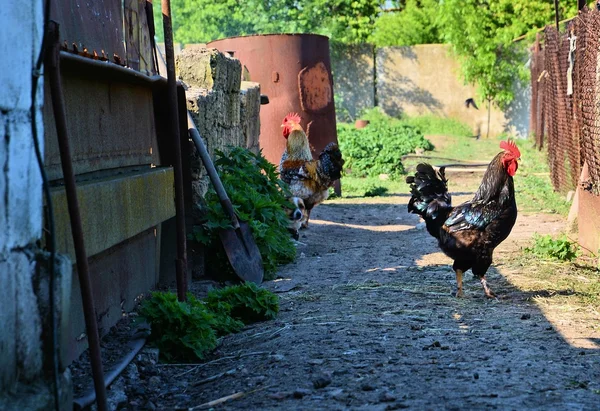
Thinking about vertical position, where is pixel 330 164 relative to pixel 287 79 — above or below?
below

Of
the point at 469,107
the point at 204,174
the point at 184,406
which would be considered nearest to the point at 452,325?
the point at 184,406

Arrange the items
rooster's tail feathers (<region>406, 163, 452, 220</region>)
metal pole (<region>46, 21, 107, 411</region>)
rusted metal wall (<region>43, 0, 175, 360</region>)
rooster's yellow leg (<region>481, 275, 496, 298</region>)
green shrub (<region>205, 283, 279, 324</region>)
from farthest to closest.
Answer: rooster's tail feathers (<region>406, 163, 452, 220</region>) < rooster's yellow leg (<region>481, 275, 496, 298</region>) < green shrub (<region>205, 283, 279, 324</region>) < rusted metal wall (<region>43, 0, 175, 360</region>) < metal pole (<region>46, 21, 107, 411</region>)

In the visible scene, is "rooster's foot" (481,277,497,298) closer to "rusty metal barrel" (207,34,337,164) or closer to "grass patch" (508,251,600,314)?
"grass patch" (508,251,600,314)

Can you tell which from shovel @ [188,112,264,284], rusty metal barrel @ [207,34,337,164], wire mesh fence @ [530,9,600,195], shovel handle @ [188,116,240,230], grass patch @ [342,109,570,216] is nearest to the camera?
shovel handle @ [188,116,240,230]

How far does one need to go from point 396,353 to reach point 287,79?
390 inches

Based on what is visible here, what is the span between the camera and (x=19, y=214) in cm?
282

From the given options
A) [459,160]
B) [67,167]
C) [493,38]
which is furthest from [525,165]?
[67,167]

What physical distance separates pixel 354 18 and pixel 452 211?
2320 centimetres

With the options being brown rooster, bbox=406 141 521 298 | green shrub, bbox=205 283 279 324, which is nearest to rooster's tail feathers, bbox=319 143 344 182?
brown rooster, bbox=406 141 521 298

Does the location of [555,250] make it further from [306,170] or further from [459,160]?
[459,160]

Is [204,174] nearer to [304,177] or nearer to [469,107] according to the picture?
[304,177]

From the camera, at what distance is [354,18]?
29.1 meters

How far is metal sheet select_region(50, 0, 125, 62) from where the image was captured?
3.84m

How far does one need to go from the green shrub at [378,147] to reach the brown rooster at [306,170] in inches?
247
